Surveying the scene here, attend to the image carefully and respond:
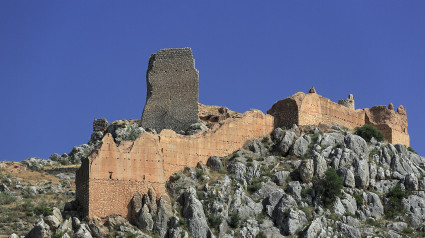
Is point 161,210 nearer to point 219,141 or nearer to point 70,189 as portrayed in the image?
point 219,141

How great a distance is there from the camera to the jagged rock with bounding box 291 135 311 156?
73.3 m

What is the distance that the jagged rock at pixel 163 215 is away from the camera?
64.6 m

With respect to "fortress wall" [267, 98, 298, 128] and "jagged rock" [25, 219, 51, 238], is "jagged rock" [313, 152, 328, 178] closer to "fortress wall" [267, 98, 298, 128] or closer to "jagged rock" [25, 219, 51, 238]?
"fortress wall" [267, 98, 298, 128]

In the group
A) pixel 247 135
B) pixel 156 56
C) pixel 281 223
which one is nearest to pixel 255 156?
pixel 247 135

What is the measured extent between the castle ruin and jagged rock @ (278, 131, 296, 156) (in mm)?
1785

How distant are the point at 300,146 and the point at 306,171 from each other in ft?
11.7

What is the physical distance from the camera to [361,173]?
2822 inches

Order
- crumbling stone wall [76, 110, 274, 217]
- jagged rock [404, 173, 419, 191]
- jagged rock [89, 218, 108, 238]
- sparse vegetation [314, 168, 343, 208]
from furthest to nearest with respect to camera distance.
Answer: jagged rock [404, 173, 419, 191] → sparse vegetation [314, 168, 343, 208] → crumbling stone wall [76, 110, 274, 217] → jagged rock [89, 218, 108, 238]

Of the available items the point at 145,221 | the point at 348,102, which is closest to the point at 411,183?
the point at 348,102

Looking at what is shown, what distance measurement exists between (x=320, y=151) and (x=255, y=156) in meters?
4.22

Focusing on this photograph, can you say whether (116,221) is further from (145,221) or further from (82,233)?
(82,233)

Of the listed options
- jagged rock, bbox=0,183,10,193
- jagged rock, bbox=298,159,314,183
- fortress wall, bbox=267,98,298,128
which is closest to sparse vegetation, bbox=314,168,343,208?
jagged rock, bbox=298,159,314,183

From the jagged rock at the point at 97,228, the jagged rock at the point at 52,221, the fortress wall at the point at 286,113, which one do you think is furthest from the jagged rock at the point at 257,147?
the jagged rock at the point at 52,221

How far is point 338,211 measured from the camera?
68.9 m
